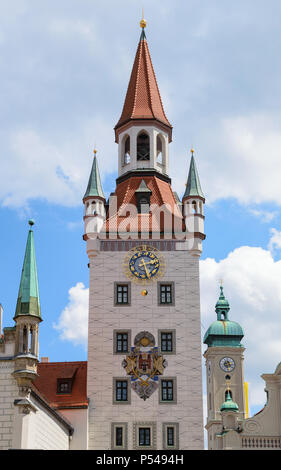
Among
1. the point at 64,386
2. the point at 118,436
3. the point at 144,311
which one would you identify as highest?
the point at 144,311

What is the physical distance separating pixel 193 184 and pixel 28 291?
1963 cm

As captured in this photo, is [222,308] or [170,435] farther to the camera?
[222,308]

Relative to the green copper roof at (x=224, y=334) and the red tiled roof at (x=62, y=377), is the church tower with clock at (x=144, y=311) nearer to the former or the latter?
the red tiled roof at (x=62, y=377)

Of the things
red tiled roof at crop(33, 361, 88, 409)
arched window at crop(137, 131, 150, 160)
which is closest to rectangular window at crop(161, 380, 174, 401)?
red tiled roof at crop(33, 361, 88, 409)

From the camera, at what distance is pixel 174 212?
50.5m

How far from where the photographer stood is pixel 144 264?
48281 millimetres

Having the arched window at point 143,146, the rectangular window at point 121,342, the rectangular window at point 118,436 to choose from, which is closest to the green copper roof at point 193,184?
the arched window at point 143,146

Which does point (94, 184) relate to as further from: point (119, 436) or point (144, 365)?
point (119, 436)

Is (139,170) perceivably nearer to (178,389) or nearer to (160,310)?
(160,310)

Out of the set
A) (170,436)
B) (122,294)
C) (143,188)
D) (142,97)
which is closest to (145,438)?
(170,436)

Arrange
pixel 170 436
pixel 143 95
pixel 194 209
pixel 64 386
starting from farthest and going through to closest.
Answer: pixel 143 95
pixel 194 209
pixel 64 386
pixel 170 436

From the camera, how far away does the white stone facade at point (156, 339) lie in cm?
4488
